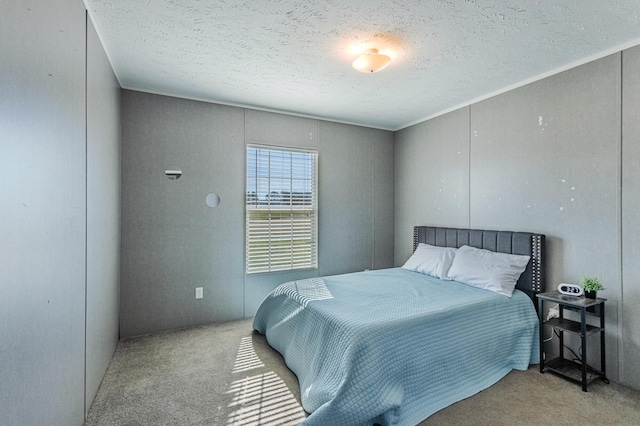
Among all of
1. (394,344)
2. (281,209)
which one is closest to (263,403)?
(394,344)

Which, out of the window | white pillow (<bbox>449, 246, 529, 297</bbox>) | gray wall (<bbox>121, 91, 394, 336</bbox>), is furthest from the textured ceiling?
white pillow (<bbox>449, 246, 529, 297</bbox>)

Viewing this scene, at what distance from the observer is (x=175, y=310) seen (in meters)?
3.46

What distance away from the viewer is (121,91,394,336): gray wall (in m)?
3.28

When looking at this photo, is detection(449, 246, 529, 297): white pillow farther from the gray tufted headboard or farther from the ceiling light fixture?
the ceiling light fixture

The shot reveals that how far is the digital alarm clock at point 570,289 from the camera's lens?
8.04 feet

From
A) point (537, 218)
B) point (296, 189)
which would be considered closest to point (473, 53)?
point (537, 218)

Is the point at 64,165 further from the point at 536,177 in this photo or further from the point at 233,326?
the point at 536,177

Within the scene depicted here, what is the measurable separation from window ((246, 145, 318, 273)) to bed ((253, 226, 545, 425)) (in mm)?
904

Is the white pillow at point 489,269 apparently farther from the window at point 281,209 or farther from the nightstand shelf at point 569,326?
the window at point 281,209

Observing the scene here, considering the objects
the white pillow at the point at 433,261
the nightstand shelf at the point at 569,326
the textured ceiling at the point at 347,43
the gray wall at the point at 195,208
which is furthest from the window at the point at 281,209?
the nightstand shelf at the point at 569,326

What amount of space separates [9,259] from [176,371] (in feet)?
6.14

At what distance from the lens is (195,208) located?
3.54 m

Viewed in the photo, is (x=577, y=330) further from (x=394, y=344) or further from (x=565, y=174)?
(x=394, y=344)

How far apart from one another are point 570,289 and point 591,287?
0.15m
